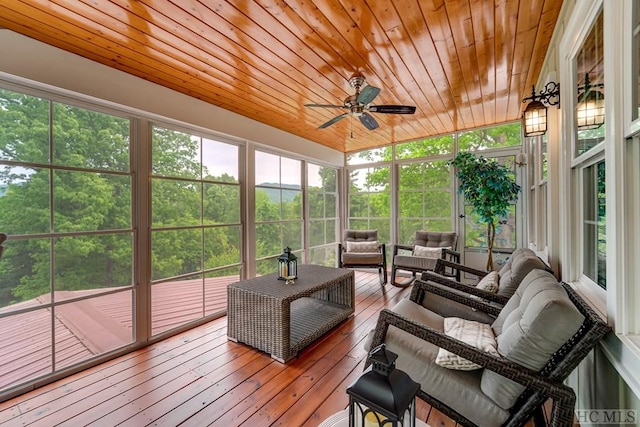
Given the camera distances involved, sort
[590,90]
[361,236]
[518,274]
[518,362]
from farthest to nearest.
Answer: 1. [361,236]
2. [518,274]
3. [590,90]
4. [518,362]

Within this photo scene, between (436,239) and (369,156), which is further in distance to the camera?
(369,156)

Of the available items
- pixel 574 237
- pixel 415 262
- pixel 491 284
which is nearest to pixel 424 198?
pixel 415 262

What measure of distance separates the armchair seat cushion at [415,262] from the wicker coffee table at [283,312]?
155 centimetres

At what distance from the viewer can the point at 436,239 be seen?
471 cm

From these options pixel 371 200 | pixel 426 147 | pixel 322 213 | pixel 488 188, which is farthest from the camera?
pixel 371 200

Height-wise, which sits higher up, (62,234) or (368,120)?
(368,120)

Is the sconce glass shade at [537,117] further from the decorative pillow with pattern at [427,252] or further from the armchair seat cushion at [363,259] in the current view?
the armchair seat cushion at [363,259]

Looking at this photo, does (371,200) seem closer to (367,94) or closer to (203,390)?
(367,94)

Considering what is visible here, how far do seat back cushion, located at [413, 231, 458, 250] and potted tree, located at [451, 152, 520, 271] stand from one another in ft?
1.84

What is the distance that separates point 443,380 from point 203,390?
5.38ft

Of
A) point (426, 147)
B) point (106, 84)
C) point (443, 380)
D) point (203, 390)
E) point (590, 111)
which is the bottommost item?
point (203, 390)

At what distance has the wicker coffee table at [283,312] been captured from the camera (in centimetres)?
234

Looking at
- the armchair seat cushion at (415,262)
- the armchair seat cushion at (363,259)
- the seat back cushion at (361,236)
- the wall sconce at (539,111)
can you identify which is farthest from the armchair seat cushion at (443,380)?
the seat back cushion at (361,236)

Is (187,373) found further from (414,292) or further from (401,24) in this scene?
(401,24)
